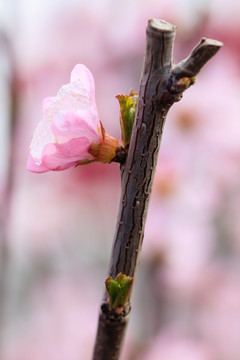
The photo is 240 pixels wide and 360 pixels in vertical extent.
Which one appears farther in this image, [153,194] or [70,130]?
[153,194]

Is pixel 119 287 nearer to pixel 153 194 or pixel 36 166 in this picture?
pixel 36 166

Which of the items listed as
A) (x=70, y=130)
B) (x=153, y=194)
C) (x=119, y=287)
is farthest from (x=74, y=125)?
(x=153, y=194)

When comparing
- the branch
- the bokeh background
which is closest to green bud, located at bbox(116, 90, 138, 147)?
the branch

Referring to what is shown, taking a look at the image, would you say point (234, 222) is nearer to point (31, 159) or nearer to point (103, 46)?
point (103, 46)

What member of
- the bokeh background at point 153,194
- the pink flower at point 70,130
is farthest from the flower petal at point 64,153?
the bokeh background at point 153,194

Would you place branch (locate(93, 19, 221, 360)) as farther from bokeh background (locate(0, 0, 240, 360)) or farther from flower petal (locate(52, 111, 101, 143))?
bokeh background (locate(0, 0, 240, 360))

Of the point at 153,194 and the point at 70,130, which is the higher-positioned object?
the point at 70,130
